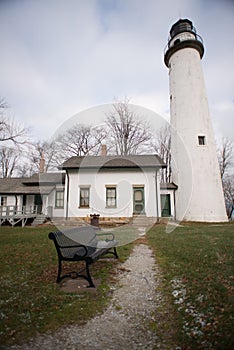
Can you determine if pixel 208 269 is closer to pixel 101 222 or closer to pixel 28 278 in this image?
pixel 28 278

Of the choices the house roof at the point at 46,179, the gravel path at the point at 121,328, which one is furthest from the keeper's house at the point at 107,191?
the gravel path at the point at 121,328

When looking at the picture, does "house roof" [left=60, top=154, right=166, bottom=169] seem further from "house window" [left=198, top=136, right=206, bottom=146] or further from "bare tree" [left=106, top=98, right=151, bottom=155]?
"bare tree" [left=106, top=98, right=151, bottom=155]

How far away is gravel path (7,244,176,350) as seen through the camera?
2.52m

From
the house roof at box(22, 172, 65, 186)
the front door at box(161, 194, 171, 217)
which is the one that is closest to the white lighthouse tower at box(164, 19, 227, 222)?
the front door at box(161, 194, 171, 217)

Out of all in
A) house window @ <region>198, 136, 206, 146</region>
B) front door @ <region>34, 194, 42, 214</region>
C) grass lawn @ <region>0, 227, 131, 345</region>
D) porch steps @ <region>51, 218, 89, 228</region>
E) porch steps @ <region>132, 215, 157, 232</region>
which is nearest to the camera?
grass lawn @ <region>0, 227, 131, 345</region>

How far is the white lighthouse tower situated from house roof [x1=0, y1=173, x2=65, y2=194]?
968 centimetres

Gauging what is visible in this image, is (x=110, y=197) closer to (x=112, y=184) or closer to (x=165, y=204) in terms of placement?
(x=112, y=184)

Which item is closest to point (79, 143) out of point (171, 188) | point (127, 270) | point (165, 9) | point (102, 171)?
point (102, 171)

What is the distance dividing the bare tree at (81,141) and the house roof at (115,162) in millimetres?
9471

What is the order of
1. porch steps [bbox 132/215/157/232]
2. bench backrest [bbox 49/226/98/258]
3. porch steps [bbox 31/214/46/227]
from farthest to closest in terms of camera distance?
porch steps [bbox 31/214/46/227]
porch steps [bbox 132/215/157/232]
bench backrest [bbox 49/226/98/258]

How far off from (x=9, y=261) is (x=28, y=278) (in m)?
1.66

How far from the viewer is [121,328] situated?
2.90 m

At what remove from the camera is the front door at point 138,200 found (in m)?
16.8

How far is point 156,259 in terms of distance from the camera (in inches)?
247
